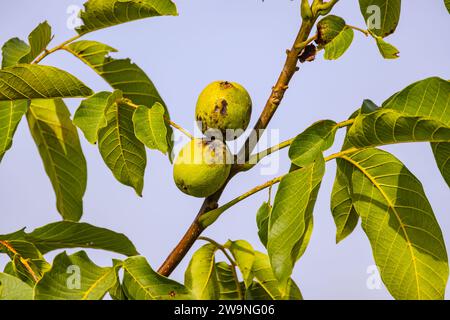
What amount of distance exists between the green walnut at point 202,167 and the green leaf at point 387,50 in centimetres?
54

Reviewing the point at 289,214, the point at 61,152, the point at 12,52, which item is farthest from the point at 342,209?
the point at 12,52

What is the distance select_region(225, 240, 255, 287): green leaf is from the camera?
7.91 ft

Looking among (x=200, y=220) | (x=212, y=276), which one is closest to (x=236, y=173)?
(x=200, y=220)

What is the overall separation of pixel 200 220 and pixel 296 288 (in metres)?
0.43

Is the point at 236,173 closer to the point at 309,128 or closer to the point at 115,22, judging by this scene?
the point at 309,128

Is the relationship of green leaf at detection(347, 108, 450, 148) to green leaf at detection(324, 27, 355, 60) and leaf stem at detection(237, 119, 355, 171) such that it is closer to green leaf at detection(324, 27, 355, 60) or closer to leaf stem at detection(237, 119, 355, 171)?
leaf stem at detection(237, 119, 355, 171)

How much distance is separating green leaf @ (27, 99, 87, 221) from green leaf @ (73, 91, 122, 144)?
23.7 inches

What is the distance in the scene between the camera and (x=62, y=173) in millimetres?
2818

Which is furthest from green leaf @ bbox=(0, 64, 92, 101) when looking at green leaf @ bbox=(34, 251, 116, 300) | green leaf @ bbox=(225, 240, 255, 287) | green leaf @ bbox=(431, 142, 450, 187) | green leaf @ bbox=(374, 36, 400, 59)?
green leaf @ bbox=(431, 142, 450, 187)

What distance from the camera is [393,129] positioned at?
6.33ft

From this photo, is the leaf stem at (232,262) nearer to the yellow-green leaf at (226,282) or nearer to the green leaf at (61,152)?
A: the yellow-green leaf at (226,282)

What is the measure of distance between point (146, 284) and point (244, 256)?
528 mm

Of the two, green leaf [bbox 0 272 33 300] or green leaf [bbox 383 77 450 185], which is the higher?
green leaf [bbox 383 77 450 185]

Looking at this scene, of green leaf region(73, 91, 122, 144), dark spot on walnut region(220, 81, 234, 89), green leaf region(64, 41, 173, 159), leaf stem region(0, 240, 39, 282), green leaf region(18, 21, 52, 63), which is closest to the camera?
leaf stem region(0, 240, 39, 282)
